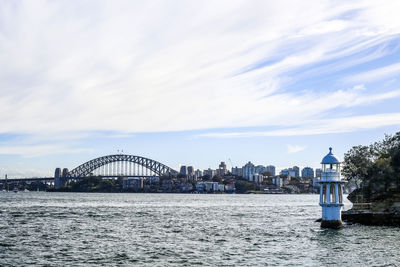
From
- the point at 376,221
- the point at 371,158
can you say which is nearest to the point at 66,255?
the point at 376,221

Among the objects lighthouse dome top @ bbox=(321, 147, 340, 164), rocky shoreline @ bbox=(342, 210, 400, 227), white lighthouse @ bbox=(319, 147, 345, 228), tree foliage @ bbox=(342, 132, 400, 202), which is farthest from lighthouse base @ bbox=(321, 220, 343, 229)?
tree foliage @ bbox=(342, 132, 400, 202)

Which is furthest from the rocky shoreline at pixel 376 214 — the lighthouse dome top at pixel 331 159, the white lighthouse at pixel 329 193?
the lighthouse dome top at pixel 331 159

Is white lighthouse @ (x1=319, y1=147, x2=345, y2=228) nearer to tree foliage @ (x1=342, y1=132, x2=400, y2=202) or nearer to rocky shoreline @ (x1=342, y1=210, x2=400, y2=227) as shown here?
rocky shoreline @ (x1=342, y1=210, x2=400, y2=227)

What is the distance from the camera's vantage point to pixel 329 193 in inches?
1827

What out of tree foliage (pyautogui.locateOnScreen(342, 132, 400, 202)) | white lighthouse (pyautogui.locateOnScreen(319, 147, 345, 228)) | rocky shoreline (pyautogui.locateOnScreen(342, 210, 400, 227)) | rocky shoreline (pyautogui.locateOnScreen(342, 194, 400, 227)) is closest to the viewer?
white lighthouse (pyautogui.locateOnScreen(319, 147, 345, 228))

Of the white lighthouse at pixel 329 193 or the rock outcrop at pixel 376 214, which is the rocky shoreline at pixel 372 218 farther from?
the white lighthouse at pixel 329 193

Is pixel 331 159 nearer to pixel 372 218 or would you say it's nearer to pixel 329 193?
pixel 329 193

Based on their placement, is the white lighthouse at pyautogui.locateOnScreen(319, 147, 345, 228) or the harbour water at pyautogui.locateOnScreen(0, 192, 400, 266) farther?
the white lighthouse at pyautogui.locateOnScreen(319, 147, 345, 228)

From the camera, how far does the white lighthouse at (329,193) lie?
46094mm

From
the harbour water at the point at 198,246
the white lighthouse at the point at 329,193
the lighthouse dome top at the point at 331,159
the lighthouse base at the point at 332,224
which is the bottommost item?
the harbour water at the point at 198,246

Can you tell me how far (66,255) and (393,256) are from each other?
2110 centimetres

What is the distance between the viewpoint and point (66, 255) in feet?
105

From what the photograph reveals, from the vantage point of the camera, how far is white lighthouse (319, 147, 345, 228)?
46094 mm

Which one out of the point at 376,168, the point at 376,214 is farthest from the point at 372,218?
the point at 376,168
